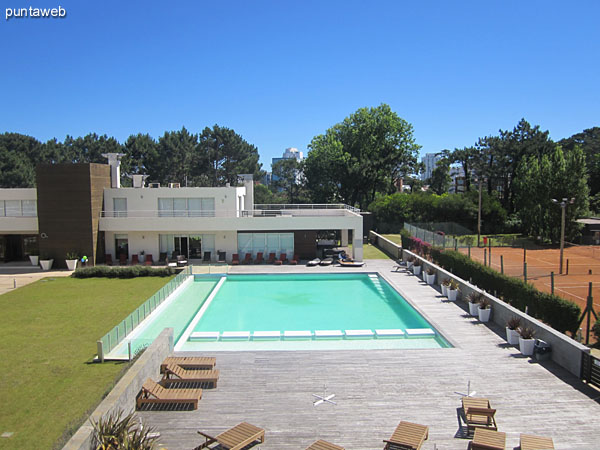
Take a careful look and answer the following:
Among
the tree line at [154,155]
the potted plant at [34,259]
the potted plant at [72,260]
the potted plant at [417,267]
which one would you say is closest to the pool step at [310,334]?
the potted plant at [417,267]

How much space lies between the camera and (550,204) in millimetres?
36750

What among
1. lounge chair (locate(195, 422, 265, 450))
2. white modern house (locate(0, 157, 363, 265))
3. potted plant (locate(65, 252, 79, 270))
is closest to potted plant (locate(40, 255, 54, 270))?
white modern house (locate(0, 157, 363, 265))

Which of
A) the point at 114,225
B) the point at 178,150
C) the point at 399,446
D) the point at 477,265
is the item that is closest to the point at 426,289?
the point at 477,265

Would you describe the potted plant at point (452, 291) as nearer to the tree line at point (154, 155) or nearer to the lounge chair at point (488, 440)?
the lounge chair at point (488, 440)

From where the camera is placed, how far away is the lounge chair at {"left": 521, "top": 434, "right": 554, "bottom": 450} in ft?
25.1

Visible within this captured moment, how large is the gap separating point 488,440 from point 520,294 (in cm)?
929

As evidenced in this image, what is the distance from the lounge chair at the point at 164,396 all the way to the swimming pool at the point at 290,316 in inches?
156

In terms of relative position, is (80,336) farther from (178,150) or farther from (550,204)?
(178,150)

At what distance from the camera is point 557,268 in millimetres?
26766

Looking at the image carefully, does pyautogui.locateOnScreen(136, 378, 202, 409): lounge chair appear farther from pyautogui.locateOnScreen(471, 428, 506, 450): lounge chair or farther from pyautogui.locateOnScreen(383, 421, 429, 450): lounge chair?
pyautogui.locateOnScreen(471, 428, 506, 450): lounge chair

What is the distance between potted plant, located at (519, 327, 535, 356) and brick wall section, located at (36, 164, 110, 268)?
24293 millimetres

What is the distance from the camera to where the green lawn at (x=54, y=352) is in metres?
9.84

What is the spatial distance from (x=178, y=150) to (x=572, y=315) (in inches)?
2160

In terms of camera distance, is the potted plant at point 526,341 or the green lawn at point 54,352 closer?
the green lawn at point 54,352
